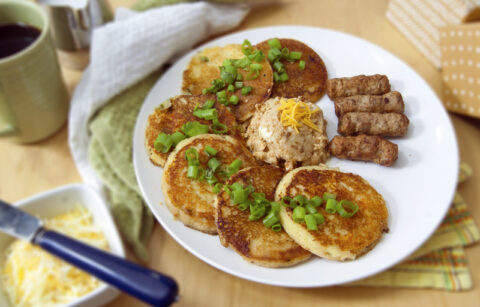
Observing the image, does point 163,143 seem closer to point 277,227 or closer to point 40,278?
point 277,227

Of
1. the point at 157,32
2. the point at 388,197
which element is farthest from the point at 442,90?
the point at 157,32

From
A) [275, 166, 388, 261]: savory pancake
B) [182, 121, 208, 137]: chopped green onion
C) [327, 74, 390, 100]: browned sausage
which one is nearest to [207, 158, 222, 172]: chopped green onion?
[182, 121, 208, 137]: chopped green onion

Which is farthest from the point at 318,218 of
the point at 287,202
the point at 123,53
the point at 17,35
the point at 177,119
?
the point at 17,35

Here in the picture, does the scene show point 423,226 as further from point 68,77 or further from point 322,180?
point 68,77

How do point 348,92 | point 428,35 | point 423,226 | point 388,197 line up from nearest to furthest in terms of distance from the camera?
point 423,226 < point 388,197 < point 348,92 < point 428,35

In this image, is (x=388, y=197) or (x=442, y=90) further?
(x=442, y=90)

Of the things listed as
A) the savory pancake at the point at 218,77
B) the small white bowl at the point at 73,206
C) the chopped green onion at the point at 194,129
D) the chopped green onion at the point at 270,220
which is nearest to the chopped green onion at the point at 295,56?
the savory pancake at the point at 218,77

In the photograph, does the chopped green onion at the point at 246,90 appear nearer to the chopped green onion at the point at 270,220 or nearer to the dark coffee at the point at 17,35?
the chopped green onion at the point at 270,220

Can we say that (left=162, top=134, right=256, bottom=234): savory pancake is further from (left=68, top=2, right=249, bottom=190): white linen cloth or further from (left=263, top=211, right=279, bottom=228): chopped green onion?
(left=68, top=2, right=249, bottom=190): white linen cloth
